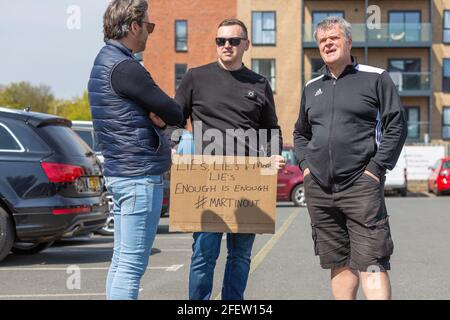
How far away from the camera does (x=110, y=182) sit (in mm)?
4797

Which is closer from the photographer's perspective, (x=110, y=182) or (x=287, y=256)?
(x=110, y=182)

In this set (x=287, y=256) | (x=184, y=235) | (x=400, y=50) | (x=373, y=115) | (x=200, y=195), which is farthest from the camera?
(x=400, y=50)

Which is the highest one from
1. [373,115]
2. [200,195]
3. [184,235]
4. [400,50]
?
[400,50]

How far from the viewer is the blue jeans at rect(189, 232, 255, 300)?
561 centimetres

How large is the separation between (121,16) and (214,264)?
1.88 metres

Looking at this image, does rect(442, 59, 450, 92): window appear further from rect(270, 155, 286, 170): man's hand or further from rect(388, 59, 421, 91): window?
rect(270, 155, 286, 170): man's hand

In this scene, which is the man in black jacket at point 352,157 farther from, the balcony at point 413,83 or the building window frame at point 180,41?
the building window frame at point 180,41

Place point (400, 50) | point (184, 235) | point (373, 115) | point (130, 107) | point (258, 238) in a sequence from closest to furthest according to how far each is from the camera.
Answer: point (130, 107) < point (373, 115) < point (258, 238) < point (184, 235) < point (400, 50)

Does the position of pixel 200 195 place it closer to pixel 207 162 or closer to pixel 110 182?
pixel 207 162

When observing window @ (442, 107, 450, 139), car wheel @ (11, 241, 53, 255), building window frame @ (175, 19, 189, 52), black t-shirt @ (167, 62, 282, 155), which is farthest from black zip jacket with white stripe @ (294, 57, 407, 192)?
building window frame @ (175, 19, 189, 52)

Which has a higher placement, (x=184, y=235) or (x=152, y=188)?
(x=152, y=188)

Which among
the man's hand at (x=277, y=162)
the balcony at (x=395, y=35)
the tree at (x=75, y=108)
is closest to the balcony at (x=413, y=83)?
the balcony at (x=395, y=35)
